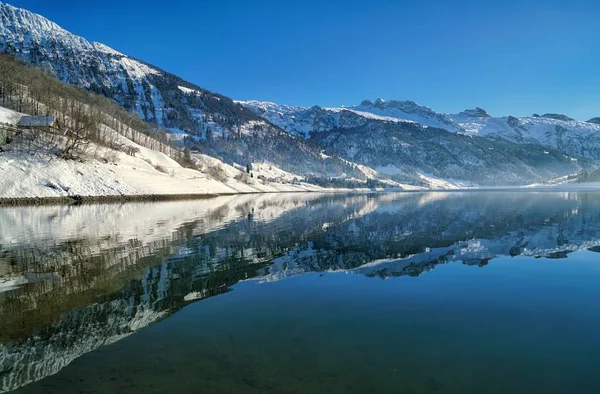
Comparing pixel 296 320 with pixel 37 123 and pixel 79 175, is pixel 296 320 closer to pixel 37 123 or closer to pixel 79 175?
pixel 79 175

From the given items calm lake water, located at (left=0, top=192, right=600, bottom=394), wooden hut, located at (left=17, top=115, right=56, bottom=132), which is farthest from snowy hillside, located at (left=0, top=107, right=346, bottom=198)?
calm lake water, located at (left=0, top=192, right=600, bottom=394)

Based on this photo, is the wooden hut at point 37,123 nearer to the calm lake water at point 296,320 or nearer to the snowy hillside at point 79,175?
the snowy hillside at point 79,175

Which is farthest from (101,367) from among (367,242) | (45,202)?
(45,202)

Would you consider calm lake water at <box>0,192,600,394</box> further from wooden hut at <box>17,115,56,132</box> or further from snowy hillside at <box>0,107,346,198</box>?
wooden hut at <box>17,115,56,132</box>

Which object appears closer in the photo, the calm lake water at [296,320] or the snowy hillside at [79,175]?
the calm lake water at [296,320]

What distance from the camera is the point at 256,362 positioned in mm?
8953

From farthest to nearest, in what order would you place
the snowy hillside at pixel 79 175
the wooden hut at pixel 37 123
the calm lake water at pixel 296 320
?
the wooden hut at pixel 37 123, the snowy hillside at pixel 79 175, the calm lake water at pixel 296 320

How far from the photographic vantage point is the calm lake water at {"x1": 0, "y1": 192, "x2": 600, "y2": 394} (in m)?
8.21

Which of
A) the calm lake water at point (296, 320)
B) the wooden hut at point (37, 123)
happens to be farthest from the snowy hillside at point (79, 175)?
the calm lake water at point (296, 320)

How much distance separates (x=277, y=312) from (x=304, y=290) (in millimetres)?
3437

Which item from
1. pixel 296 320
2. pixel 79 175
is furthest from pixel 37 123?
pixel 296 320

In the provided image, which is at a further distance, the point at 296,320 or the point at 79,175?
the point at 79,175

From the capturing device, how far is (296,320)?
12180 mm

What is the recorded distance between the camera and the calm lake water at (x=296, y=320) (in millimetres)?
8211
